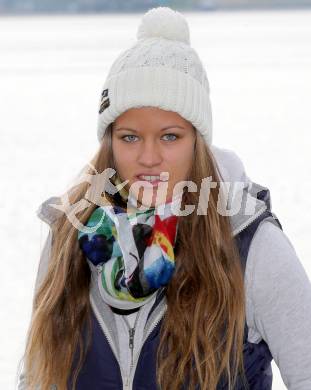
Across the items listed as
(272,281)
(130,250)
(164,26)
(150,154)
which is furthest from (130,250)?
(164,26)

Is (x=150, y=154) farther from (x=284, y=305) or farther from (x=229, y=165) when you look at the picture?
(x=284, y=305)

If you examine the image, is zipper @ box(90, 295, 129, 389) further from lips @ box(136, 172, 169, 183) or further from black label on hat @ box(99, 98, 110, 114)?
black label on hat @ box(99, 98, 110, 114)

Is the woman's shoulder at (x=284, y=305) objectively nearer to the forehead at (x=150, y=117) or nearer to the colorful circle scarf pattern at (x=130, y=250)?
the colorful circle scarf pattern at (x=130, y=250)

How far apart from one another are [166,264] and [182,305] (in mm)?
112

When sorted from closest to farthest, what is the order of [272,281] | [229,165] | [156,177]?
1. [272,281]
2. [156,177]
3. [229,165]

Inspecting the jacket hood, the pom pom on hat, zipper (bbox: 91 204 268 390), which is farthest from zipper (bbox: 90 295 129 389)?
the pom pom on hat

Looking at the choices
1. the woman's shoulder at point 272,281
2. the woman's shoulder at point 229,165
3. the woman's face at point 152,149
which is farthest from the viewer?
the woman's shoulder at point 229,165

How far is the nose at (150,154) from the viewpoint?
1644 millimetres

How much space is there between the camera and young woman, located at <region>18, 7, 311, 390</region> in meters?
1.61

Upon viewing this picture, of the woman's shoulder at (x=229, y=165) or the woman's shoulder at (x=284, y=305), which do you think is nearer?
the woman's shoulder at (x=284, y=305)

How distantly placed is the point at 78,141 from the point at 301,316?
21.3ft

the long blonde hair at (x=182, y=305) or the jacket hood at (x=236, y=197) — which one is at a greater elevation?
the jacket hood at (x=236, y=197)

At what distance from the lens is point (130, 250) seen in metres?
1.71

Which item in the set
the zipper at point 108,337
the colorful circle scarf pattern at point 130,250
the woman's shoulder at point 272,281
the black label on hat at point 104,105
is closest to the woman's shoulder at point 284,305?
the woman's shoulder at point 272,281
